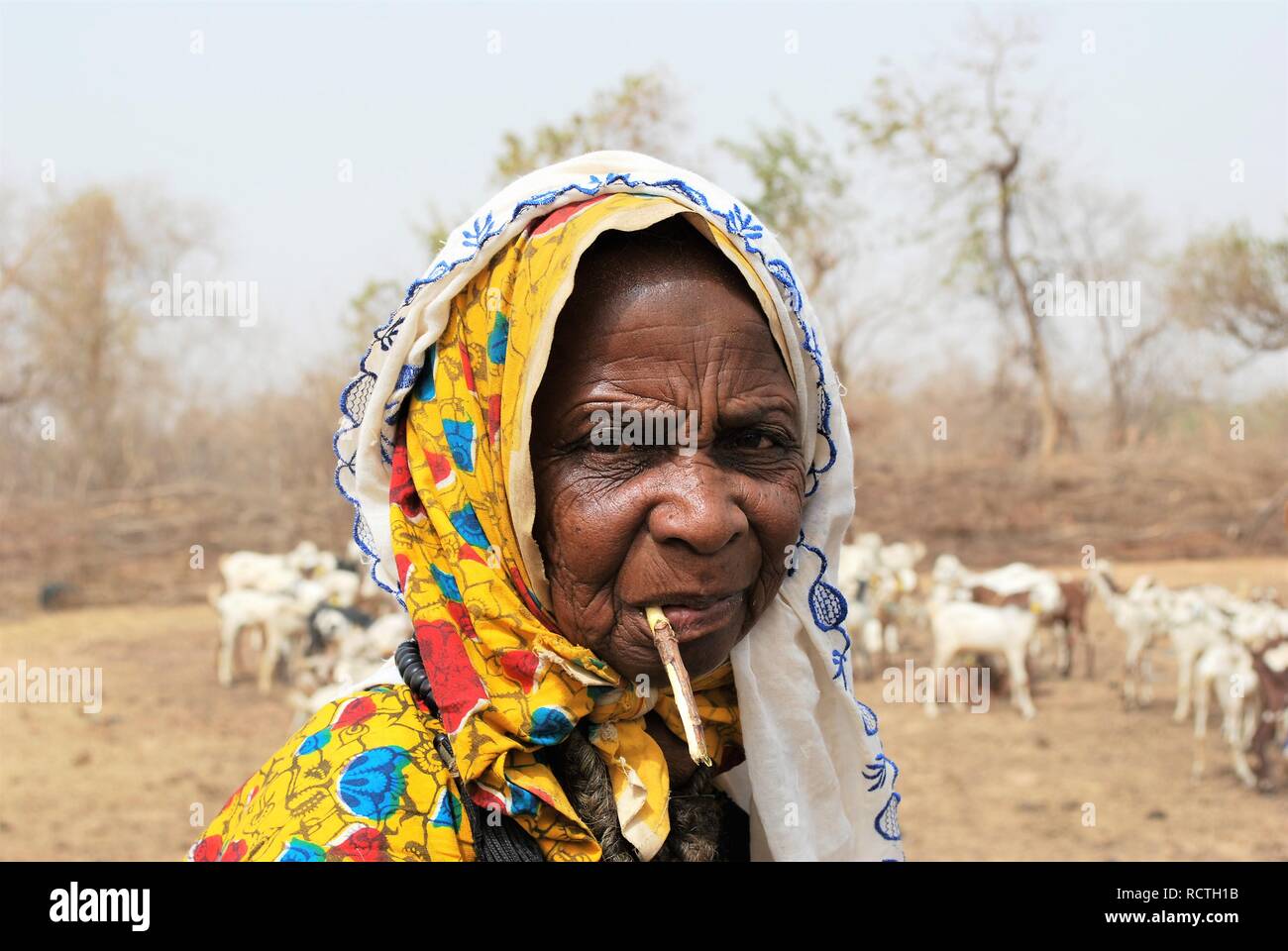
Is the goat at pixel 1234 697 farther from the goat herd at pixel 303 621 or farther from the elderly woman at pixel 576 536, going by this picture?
the elderly woman at pixel 576 536

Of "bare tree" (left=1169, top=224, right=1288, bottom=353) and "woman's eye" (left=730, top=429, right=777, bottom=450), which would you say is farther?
"bare tree" (left=1169, top=224, right=1288, bottom=353)

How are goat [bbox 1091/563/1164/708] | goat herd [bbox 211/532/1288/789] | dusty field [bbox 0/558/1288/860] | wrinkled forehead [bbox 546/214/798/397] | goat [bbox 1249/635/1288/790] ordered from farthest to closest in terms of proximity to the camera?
1. goat [bbox 1091/563/1164/708]
2. goat herd [bbox 211/532/1288/789]
3. goat [bbox 1249/635/1288/790]
4. dusty field [bbox 0/558/1288/860]
5. wrinkled forehead [bbox 546/214/798/397]

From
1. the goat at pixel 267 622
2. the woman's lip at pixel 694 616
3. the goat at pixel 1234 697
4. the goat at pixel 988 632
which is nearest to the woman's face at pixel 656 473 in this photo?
the woman's lip at pixel 694 616

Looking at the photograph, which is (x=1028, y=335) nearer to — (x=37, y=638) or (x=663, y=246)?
(x=37, y=638)

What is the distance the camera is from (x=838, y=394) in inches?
82.1

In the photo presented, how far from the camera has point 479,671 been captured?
1842 millimetres

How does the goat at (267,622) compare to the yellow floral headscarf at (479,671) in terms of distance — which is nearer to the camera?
the yellow floral headscarf at (479,671)

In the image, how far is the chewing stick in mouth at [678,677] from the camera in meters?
1.73

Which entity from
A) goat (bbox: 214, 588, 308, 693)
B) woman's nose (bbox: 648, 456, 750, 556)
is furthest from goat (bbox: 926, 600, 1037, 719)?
woman's nose (bbox: 648, 456, 750, 556)

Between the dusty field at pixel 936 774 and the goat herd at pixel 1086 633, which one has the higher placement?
the goat herd at pixel 1086 633

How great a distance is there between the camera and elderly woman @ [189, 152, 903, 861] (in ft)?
5.88

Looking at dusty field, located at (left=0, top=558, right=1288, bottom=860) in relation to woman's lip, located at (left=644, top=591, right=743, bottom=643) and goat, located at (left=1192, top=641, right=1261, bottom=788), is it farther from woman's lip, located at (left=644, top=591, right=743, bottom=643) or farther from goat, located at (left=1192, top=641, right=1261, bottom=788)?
woman's lip, located at (left=644, top=591, right=743, bottom=643)

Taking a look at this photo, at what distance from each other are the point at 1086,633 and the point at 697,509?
10707 mm

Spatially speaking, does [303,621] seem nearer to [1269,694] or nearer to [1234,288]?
[1269,694]
